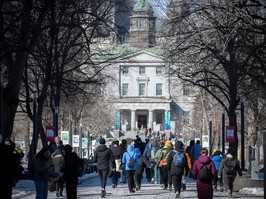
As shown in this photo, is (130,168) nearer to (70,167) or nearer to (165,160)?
(165,160)

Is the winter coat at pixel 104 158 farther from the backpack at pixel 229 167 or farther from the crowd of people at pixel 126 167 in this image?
the backpack at pixel 229 167

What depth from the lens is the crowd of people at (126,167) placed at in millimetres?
21406

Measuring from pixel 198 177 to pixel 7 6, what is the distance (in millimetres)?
9284

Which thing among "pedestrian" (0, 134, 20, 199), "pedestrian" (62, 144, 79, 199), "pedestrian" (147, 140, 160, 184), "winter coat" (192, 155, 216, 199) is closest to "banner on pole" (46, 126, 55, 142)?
"pedestrian" (147, 140, 160, 184)

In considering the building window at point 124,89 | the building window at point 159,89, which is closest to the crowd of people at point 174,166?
the building window at point 124,89

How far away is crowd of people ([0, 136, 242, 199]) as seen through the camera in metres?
21.4

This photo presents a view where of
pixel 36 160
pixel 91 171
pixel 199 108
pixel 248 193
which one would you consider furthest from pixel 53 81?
pixel 199 108

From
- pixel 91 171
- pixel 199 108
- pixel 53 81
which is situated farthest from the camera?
pixel 199 108

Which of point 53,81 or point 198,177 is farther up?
point 53,81

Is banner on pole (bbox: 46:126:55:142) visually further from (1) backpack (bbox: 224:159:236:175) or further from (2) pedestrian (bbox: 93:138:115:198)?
(1) backpack (bbox: 224:159:236:175)

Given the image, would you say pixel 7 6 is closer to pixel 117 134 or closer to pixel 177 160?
pixel 177 160

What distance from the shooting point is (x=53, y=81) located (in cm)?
4606

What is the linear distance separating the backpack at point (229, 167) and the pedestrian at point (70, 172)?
284 inches

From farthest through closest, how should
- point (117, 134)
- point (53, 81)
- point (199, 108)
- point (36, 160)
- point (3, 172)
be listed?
point (117, 134), point (199, 108), point (53, 81), point (36, 160), point (3, 172)
